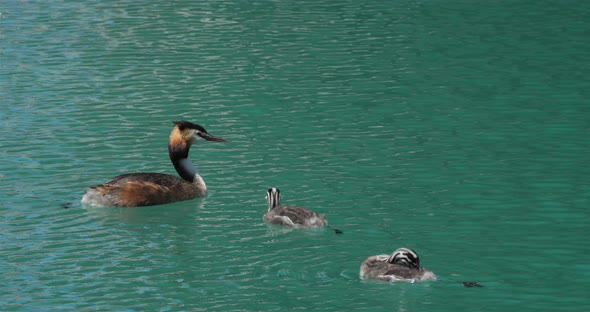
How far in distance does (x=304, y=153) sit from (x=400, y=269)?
28.8 feet

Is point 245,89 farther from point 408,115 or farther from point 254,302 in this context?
→ point 254,302

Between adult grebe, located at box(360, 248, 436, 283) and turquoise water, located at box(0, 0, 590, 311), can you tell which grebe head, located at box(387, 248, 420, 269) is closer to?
adult grebe, located at box(360, 248, 436, 283)

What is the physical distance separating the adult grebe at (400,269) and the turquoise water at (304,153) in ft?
0.51

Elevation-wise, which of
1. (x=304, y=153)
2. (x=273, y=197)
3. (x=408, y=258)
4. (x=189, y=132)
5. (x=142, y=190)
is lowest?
(x=304, y=153)

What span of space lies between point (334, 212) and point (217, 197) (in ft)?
7.90

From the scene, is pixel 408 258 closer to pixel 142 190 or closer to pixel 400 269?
pixel 400 269

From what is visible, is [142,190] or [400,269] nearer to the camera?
[400,269]

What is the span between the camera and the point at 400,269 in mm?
17188

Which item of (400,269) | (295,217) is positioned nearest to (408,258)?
(400,269)

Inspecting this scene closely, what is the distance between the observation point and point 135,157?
84.1 ft

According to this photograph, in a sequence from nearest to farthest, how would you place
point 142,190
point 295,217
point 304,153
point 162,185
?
point 295,217, point 142,190, point 162,185, point 304,153

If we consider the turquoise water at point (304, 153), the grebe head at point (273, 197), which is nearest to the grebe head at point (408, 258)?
the turquoise water at point (304, 153)

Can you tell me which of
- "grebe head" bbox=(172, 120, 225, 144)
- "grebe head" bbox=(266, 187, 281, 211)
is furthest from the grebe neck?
"grebe head" bbox=(266, 187, 281, 211)

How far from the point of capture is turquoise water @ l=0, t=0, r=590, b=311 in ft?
58.0
